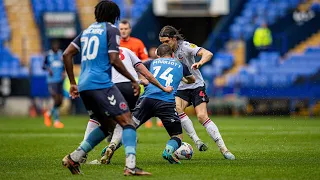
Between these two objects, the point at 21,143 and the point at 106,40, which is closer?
the point at 106,40

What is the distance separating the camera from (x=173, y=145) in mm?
10617

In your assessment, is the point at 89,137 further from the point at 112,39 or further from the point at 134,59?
the point at 134,59

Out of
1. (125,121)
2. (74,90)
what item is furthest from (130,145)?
(74,90)

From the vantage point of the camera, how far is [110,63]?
8711 mm

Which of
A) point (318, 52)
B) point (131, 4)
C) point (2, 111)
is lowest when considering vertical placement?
point (2, 111)

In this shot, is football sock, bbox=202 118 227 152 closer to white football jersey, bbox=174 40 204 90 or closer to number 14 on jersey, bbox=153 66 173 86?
white football jersey, bbox=174 40 204 90

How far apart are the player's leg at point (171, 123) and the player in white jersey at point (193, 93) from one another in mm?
1005

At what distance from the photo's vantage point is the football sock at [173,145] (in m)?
10.6

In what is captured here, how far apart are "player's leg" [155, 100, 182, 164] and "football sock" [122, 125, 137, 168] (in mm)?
1909

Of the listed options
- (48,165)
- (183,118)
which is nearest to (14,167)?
(48,165)

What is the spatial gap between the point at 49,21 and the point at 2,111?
178 inches

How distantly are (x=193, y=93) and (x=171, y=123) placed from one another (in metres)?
1.63

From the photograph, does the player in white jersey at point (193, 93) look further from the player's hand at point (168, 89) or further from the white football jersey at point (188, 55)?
the player's hand at point (168, 89)

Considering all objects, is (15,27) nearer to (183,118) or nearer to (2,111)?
(2,111)
